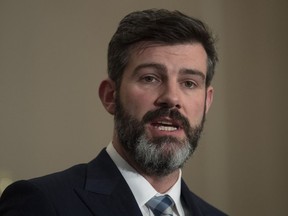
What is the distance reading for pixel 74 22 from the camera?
6.05ft

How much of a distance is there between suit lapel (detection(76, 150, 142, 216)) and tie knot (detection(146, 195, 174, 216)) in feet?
0.20

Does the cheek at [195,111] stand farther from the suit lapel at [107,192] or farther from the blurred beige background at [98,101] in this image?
the blurred beige background at [98,101]

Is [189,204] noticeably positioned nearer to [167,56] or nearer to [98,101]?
[167,56]

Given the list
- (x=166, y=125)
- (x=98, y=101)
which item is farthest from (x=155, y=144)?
(x=98, y=101)

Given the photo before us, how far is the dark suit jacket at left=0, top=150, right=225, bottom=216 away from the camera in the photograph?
97 centimetres

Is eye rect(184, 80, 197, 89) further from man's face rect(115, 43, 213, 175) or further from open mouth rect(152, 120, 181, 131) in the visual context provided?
open mouth rect(152, 120, 181, 131)

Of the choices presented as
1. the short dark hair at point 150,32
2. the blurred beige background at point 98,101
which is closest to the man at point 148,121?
the short dark hair at point 150,32

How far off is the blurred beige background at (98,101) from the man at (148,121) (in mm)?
642

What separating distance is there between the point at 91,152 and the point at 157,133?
771 mm

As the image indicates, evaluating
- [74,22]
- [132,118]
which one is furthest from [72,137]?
[132,118]

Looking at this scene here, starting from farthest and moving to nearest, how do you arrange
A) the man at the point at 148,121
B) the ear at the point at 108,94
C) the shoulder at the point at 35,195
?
the ear at the point at 108,94 < the man at the point at 148,121 < the shoulder at the point at 35,195

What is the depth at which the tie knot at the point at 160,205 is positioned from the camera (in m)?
1.10

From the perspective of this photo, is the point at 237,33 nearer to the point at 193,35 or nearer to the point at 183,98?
the point at 193,35

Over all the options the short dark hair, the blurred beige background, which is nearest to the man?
the short dark hair
